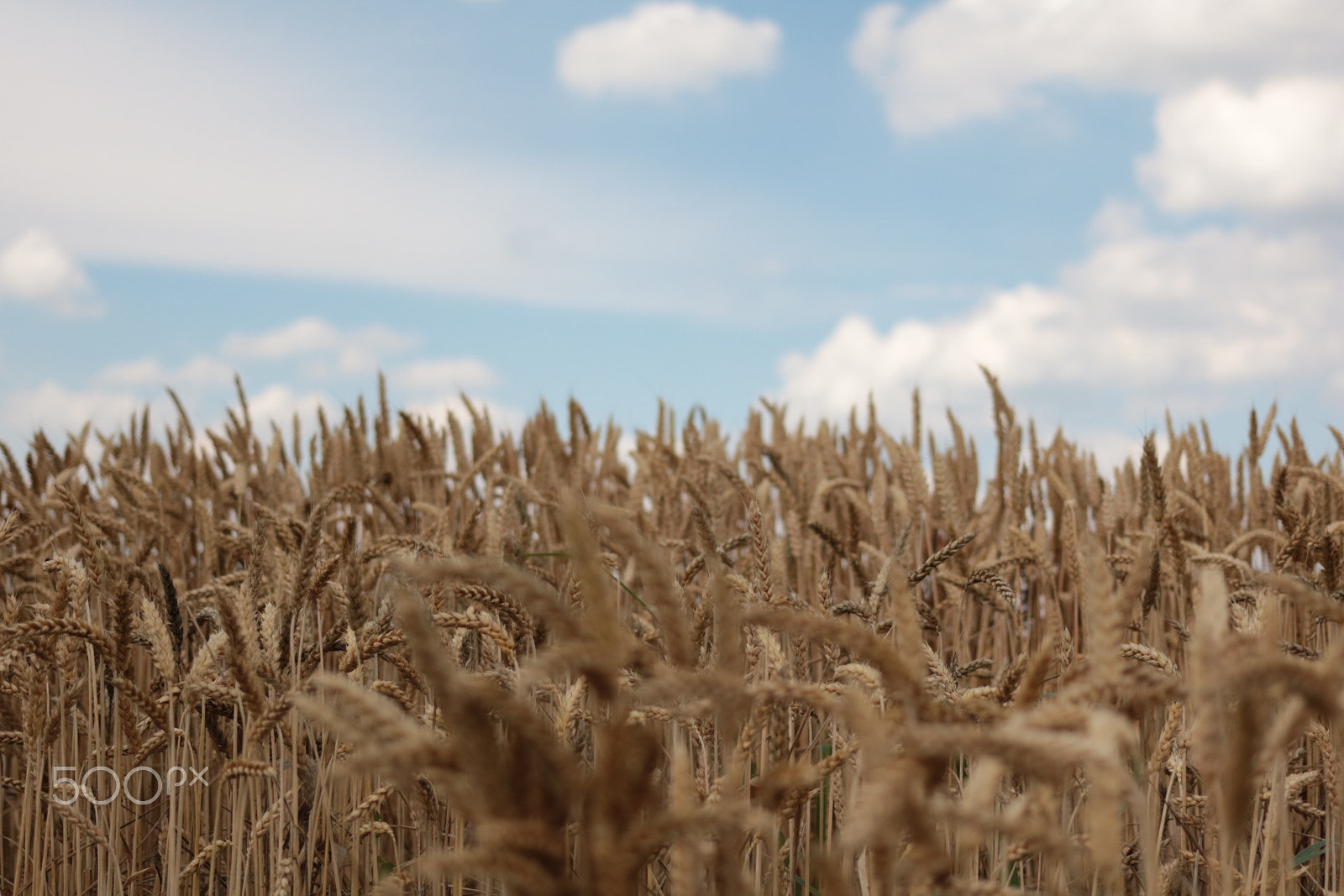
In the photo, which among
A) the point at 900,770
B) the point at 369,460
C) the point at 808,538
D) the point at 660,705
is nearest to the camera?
the point at 900,770

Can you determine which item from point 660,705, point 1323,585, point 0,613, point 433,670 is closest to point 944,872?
point 433,670

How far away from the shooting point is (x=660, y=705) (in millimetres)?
1489

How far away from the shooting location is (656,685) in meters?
0.64

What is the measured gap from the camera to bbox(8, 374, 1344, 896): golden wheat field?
640 mm

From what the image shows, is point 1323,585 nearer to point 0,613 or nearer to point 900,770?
point 900,770

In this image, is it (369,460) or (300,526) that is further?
(369,460)

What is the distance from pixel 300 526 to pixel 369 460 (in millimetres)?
2220

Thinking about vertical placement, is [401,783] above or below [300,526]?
below

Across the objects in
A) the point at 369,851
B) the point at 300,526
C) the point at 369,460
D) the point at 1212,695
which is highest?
the point at 369,460

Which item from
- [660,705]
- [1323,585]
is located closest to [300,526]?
[660,705]

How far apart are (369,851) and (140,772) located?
67 centimetres

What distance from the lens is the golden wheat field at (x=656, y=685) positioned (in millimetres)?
640

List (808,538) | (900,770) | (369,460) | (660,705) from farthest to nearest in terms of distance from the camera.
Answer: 1. (369,460)
2. (808,538)
3. (660,705)
4. (900,770)

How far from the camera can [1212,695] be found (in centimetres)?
65
